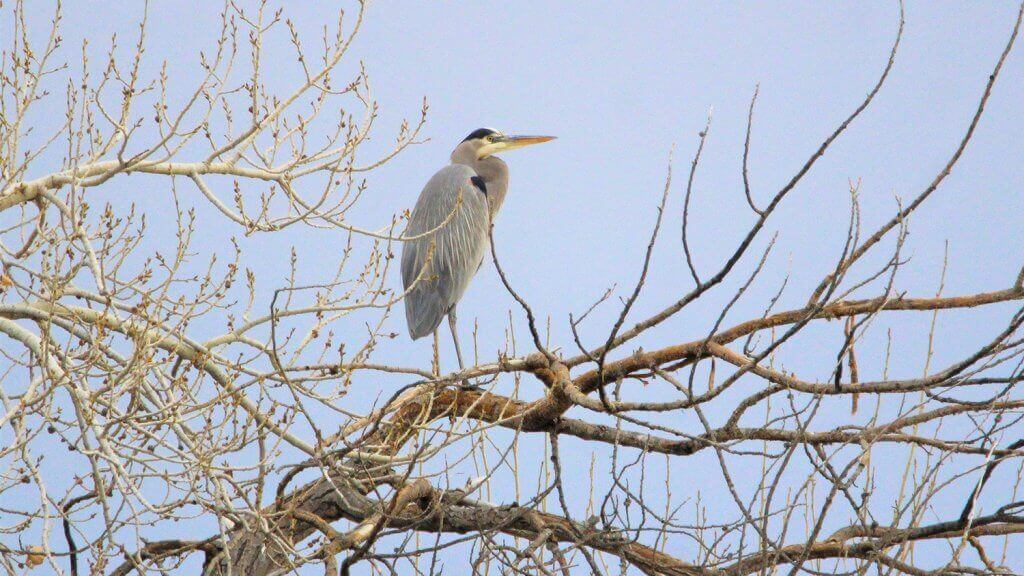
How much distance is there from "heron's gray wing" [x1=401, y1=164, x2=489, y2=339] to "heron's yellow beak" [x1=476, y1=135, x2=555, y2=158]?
41 centimetres

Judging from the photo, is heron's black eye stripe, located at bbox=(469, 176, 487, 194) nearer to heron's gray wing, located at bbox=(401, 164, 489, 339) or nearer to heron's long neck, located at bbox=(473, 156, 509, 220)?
heron's gray wing, located at bbox=(401, 164, 489, 339)

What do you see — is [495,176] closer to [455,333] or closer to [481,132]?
[481,132]

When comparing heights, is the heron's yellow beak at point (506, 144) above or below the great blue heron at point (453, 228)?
above

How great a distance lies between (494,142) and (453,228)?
1.11m

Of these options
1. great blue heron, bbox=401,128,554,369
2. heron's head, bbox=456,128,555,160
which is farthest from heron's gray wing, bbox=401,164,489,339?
heron's head, bbox=456,128,555,160

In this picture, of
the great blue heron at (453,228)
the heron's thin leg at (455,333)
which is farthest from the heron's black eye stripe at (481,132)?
the heron's thin leg at (455,333)

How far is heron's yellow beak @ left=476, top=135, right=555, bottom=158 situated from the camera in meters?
7.38

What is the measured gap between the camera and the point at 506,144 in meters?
7.38

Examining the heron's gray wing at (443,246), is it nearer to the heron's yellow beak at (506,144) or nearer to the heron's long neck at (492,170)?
the heron's long neck at (492,170)

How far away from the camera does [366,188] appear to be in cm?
446

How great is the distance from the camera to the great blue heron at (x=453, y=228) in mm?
6090

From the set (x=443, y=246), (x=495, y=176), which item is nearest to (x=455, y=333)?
(x=443, y=246)

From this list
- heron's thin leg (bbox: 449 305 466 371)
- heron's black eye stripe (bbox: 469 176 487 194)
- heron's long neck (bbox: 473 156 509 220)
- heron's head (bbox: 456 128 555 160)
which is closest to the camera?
heron's thin leg (bbox: 449 305 466 371)

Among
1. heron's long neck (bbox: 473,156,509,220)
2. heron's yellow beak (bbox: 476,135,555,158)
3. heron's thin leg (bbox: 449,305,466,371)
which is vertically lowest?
heron's thin leg (bbox: 449,305,466,371)
